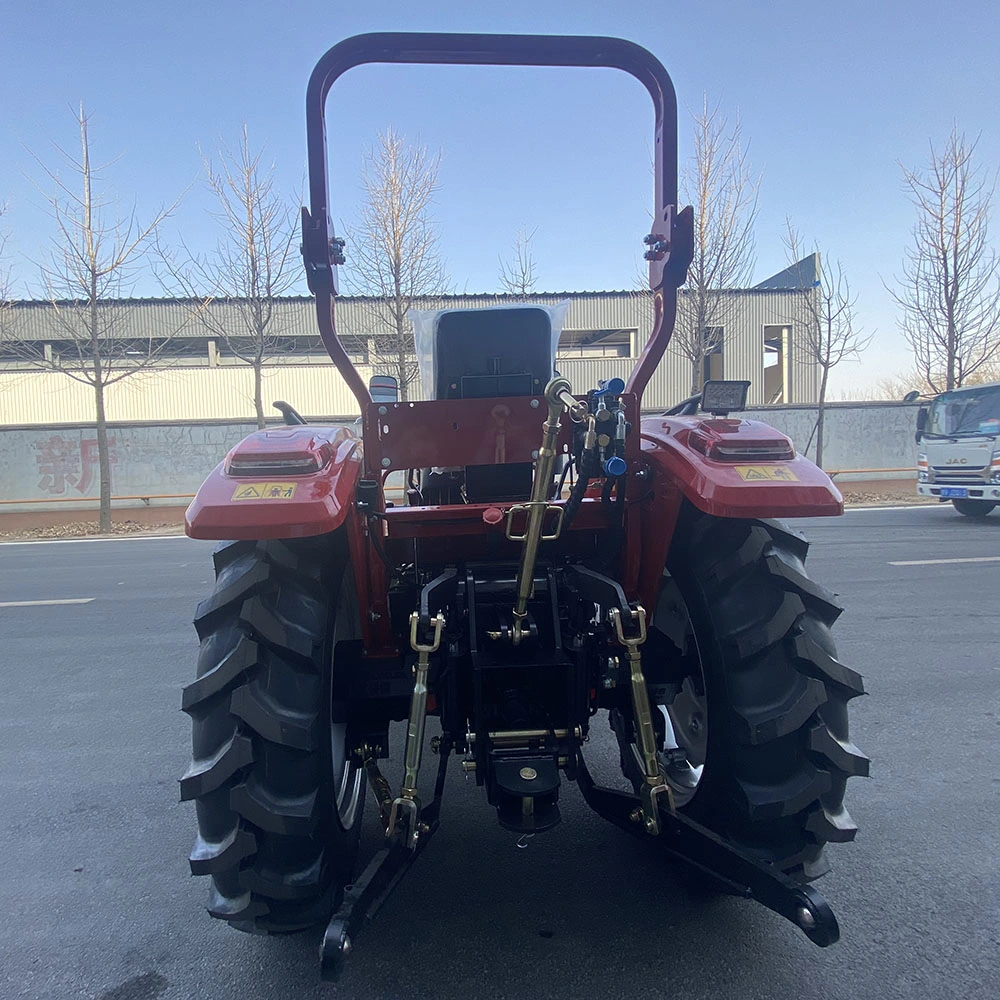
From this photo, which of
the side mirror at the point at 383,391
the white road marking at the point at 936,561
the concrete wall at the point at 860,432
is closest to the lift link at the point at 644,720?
the side mirror at the point at 383,391

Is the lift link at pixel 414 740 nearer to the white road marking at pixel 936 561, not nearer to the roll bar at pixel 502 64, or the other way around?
the roll bar at pixel 502 64

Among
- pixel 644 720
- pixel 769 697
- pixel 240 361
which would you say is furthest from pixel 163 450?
pixel 769 697

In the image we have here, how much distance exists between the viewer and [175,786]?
3646mm

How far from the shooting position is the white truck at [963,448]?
12359 millimetres

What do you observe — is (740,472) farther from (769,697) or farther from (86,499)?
(86,499)

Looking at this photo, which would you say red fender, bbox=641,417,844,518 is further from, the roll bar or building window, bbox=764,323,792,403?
building window, bbox=764,323,792,403

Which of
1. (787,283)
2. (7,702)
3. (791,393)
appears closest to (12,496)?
(7,702)

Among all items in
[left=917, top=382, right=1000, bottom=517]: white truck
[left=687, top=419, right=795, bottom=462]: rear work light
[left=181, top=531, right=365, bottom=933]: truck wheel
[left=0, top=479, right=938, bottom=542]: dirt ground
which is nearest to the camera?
[left=181, top=531, right=365, bottom=933]: truck wheel

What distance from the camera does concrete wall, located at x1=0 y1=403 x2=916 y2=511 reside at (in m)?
18.3

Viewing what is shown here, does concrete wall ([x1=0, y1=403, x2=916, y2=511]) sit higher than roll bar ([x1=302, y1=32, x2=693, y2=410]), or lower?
lower

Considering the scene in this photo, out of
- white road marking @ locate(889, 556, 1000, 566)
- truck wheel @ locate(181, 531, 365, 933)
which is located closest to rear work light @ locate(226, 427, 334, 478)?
truck wheel @ locate(181, 531, 365, 933)

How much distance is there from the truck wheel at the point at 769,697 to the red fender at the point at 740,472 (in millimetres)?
209

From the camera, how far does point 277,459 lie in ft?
7.23

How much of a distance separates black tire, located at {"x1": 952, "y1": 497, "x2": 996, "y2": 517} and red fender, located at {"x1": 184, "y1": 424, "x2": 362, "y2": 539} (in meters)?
14.2
